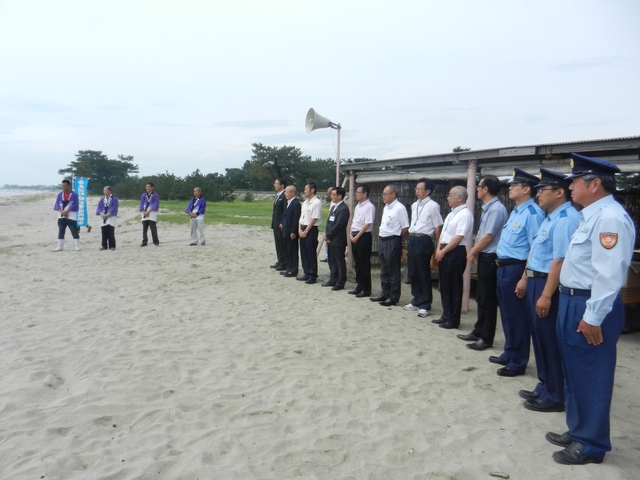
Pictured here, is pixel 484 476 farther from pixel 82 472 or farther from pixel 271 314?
pixel 271 314

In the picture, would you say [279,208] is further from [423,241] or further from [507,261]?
[507,261]

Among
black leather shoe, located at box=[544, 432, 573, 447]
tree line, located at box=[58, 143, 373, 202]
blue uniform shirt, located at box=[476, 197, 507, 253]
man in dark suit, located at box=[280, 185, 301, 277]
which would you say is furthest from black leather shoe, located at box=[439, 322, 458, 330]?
tree line, located at box=[58, 143, 373, 202]

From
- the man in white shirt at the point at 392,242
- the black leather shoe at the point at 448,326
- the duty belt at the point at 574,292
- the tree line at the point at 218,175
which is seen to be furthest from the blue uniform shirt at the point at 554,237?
the tree line at the point at 218,175

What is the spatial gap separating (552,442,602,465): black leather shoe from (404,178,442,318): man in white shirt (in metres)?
3.38

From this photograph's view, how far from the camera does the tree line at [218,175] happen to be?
44688 millimetres

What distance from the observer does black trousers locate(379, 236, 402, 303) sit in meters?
6.84

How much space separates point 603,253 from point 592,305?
31cm

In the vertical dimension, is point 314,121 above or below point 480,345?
above

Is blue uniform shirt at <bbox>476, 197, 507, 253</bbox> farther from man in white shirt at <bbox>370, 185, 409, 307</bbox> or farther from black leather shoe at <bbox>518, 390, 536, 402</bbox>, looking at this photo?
man in white shirt at <bbox>370, 185, 409, 307</bbox>

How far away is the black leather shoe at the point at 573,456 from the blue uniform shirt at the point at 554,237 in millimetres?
1237

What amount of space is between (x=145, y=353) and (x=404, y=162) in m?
5.20

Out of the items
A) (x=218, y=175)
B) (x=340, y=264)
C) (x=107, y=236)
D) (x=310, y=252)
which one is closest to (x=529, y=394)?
(x=340, y=264)

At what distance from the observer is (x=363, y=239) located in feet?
24.1

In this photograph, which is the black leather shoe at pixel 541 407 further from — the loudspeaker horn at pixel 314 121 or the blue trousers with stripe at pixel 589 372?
the loudspeaker horn at pixel 314 121
